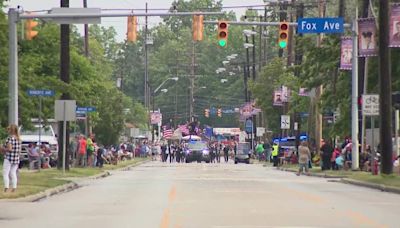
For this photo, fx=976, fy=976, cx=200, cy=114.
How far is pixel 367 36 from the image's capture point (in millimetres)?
39156

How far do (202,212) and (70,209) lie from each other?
130 inches

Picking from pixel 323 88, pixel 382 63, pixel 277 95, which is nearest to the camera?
pixel 382 63

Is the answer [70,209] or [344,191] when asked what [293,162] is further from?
[70,209]

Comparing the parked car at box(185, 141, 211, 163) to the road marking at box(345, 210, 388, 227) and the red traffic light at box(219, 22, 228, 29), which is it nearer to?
the red traffic light at box(219, 22, 228, 29)

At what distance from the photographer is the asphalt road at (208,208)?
62.7ft

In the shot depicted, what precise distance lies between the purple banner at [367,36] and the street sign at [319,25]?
Answer: 36.3 inches

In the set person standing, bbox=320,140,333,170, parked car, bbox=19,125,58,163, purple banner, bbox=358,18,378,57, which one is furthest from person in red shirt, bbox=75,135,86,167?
purple banner, bbox=358,18,378,57

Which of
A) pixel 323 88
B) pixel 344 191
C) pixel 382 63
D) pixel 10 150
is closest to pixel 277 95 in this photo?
pixel 323 88

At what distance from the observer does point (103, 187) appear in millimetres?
33531

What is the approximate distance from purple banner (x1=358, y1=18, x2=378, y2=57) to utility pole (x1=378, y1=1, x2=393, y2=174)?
2.60m

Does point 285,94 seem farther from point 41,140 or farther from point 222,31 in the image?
point 222,31

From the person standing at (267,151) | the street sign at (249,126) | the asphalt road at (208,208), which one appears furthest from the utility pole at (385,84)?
the street sign at (249,126)

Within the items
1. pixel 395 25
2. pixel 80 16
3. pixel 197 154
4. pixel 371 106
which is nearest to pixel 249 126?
pixel 197 154

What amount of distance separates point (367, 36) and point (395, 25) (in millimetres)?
4444
